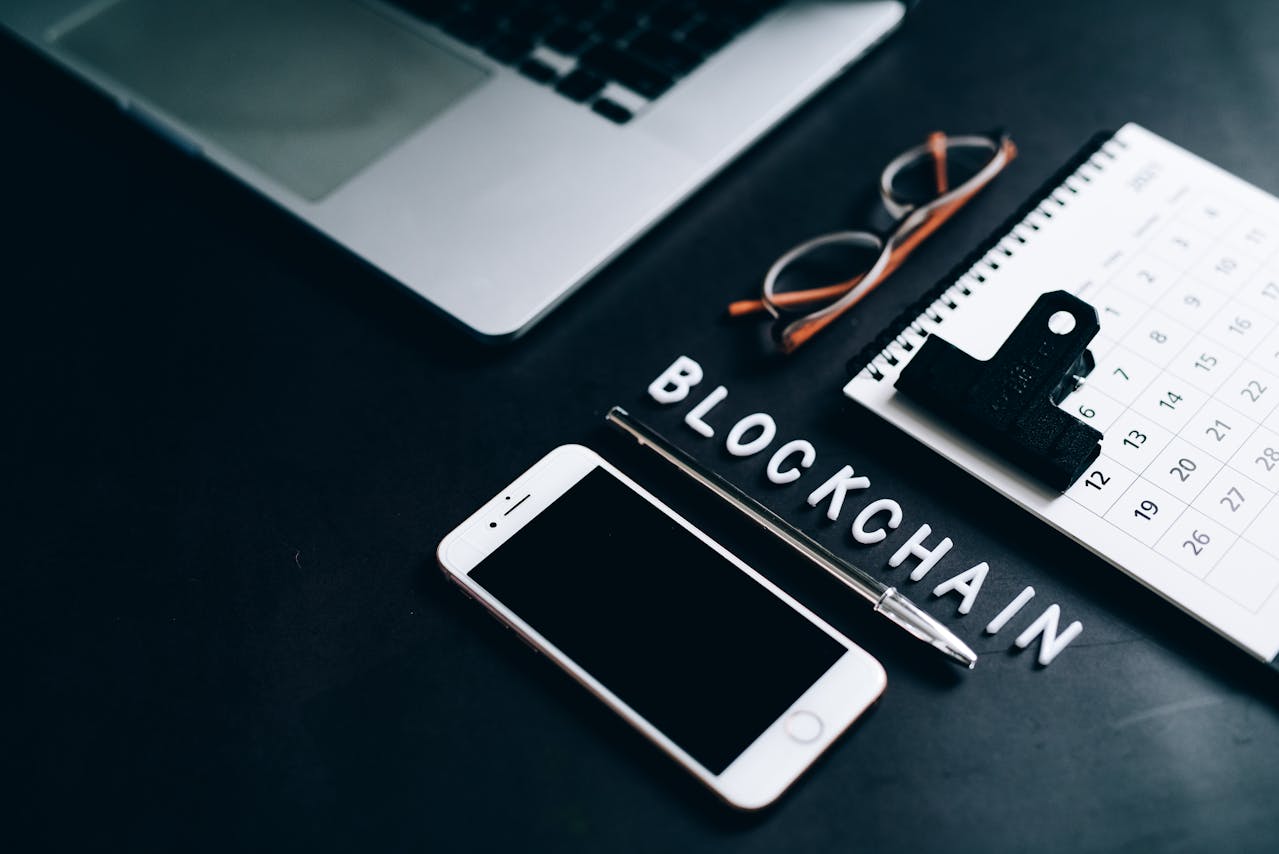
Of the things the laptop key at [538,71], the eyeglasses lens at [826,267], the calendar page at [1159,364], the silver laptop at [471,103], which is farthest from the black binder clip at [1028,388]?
the laptop key at [538,71]

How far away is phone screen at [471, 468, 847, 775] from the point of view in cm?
56

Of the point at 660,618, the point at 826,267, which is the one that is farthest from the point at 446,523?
the point at 826,267

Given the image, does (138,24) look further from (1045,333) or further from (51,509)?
(1045,333)

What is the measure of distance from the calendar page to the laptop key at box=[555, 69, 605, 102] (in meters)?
0.30

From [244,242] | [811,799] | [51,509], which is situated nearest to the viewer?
[811,799]

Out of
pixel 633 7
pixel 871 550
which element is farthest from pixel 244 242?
pixel 871 550

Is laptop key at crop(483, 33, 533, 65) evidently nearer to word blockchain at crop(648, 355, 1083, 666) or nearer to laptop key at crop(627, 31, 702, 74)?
laptop key at crop(627, 31, 702, 74)

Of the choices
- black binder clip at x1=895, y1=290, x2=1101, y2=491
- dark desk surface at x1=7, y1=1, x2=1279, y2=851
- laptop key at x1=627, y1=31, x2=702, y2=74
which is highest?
black binder clip at x1=895, y1=290, x2=1101, y2=491

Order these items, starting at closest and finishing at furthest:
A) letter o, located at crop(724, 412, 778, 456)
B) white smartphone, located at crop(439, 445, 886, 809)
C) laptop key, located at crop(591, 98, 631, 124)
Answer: white smartphone, located at crop(439, 445, 886, 809)
letter o, located at crop(724, 412, 778, 456)
laptop key, located at crop(591, 98, 631, 124)

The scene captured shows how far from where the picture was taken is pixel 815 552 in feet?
1.99

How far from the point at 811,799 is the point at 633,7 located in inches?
23.3

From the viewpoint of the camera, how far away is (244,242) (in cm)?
80

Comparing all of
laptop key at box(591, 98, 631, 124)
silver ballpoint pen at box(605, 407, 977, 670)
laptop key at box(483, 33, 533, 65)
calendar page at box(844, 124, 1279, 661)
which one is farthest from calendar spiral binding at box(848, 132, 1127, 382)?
laptop key at box(483, 33, 533, 65)

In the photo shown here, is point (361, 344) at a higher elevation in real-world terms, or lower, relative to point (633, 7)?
lower
